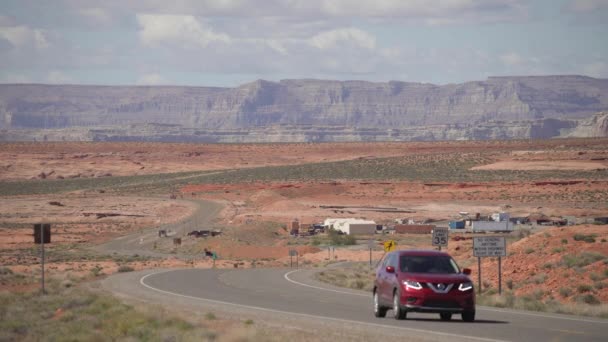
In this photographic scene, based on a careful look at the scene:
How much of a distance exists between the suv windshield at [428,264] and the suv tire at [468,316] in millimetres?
883

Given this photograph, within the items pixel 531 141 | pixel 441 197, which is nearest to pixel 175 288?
pixel 441 197

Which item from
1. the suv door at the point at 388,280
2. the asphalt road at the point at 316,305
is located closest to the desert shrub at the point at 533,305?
the asphalt road at the point at 316,305

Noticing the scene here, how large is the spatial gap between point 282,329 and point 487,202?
80771 millimetres

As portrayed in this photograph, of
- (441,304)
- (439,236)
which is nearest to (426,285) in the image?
(441,304)

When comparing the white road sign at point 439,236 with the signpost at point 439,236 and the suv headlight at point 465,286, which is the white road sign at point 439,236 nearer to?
the signpost at point 439,236

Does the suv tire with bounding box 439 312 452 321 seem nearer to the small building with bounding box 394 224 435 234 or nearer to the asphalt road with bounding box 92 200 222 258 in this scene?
the asphalt road with bounding box 92 200 222 258

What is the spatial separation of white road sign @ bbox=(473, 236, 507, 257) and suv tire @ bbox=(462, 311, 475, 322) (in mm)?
7262

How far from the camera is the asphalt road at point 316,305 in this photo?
21.0 meters

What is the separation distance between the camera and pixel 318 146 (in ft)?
606

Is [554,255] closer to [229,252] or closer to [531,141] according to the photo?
[229,252]

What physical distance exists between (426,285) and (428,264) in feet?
3.17

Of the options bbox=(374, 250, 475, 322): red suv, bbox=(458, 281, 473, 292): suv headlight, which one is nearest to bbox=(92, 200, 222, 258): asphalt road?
bbox=(374, 250, 475, 322): red suv

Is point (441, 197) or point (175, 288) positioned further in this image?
point (441, 197)

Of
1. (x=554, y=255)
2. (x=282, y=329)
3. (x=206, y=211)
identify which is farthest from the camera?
(x=206, y=211)
